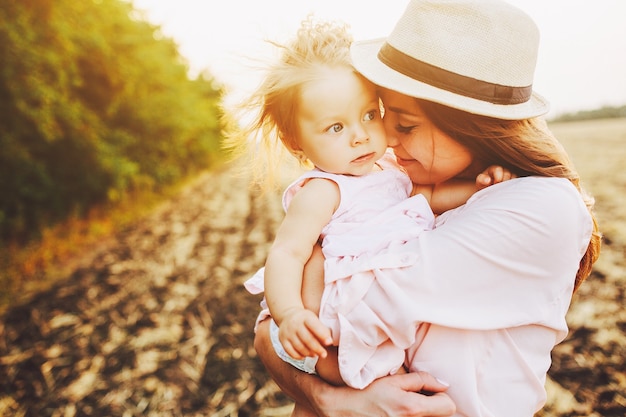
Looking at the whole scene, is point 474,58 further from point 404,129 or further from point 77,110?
point 77,110

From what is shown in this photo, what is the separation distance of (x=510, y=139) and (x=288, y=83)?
0.78 meters

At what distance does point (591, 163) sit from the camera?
8.86m

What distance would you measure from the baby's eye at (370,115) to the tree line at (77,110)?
17.7 feet

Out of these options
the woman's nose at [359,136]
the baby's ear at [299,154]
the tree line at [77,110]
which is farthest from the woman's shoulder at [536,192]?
the tree line at [77,110]

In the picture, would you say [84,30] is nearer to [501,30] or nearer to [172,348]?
[172,348]

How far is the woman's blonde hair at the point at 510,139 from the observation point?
5.18 ft

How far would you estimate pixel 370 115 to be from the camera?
72.6 inches

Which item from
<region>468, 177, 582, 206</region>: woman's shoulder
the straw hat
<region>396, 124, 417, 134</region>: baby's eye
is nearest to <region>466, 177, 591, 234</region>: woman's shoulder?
<region>468, 177, 582, 206</region>: woman's shoulder

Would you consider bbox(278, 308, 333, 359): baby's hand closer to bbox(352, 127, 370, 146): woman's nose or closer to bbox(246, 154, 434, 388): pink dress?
bbox(246, 154, 434, 388): pink dress

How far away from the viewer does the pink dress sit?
144 cm

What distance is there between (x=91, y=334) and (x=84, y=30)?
4.63 metres

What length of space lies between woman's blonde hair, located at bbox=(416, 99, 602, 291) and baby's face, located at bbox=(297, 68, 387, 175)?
9.5 inches

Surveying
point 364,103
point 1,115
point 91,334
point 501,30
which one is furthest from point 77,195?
point 501,30

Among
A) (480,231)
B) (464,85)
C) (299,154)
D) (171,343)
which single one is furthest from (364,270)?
(171,343)
